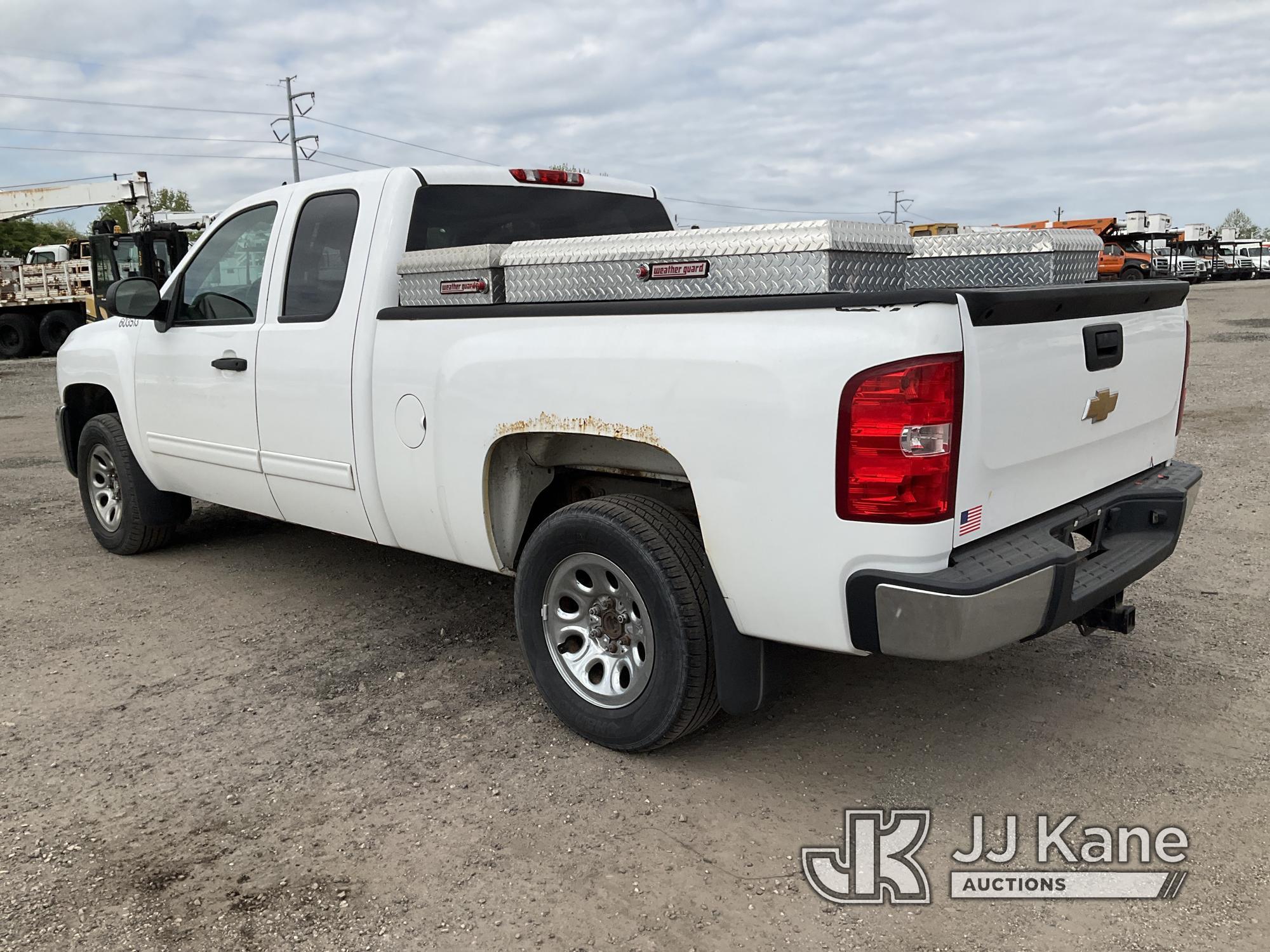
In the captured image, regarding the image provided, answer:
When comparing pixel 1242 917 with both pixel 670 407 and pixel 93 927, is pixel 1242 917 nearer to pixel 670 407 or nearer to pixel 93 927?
pixel 670 407

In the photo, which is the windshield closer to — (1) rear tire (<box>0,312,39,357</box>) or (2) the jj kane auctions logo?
(2) the jj kane auctions logo

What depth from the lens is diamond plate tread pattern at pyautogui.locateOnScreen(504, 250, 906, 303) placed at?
287cm

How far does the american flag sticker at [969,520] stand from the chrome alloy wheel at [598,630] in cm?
100

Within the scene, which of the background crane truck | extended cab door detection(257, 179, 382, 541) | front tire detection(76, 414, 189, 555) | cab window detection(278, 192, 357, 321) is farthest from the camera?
the background crane truck

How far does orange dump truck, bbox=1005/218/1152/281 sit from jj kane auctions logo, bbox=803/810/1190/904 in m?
26.2

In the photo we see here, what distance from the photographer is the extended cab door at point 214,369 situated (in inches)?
182

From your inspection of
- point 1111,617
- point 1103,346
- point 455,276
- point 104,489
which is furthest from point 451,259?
point 104,489

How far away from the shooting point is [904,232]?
3047 millimetres

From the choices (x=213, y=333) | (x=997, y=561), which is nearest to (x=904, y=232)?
(x=997, y=561)

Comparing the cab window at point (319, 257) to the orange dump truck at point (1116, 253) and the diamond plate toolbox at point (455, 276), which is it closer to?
the diamond plate toolbox at point (455, 276)

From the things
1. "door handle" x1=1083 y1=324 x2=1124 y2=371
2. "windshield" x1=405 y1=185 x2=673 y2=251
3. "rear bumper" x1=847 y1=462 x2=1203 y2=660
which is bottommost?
"rear bumper" x1=847 y1=462 x2=1203 y2=660

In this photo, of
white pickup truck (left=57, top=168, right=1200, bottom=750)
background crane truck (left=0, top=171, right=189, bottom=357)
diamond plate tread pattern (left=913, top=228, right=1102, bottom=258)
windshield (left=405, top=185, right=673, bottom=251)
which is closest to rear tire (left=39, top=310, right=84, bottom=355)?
background crane truck (left=0, top=171, right=189, bottom=357)

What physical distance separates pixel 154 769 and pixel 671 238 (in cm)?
243

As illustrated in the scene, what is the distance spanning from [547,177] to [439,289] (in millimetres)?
1307
